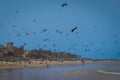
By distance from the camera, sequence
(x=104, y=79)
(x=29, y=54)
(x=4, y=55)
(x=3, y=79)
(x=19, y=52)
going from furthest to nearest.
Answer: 1. (x=29, y=54)
2. (x=19, y=52)
3. (x=4, y=55)
4. (x=104, y=79)
5. (x=3, y=79)

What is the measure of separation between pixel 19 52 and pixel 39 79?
66446 millimetres

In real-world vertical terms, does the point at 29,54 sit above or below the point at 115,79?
above

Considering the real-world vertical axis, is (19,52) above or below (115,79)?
above

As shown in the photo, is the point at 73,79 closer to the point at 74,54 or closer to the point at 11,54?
the point at 11,54

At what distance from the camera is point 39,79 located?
2909cm

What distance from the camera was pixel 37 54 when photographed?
113375mm

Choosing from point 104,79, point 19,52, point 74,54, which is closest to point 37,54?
point 19,52

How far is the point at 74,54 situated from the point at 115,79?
14135 cm

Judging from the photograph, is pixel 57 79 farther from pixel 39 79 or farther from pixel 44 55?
pixel 44 55

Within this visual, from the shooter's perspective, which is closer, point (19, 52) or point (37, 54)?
point (19, 52)

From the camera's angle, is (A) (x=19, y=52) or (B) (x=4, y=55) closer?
(B) (x=4, y=55)

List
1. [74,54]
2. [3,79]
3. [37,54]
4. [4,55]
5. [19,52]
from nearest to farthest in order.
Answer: [3,79]
[4,55]
[19,52]
[37,54]
[74,54]

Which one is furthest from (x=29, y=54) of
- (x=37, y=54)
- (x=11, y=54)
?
(x=11, y=54)

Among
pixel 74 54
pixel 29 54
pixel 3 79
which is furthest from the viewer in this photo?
pixel 74 54
